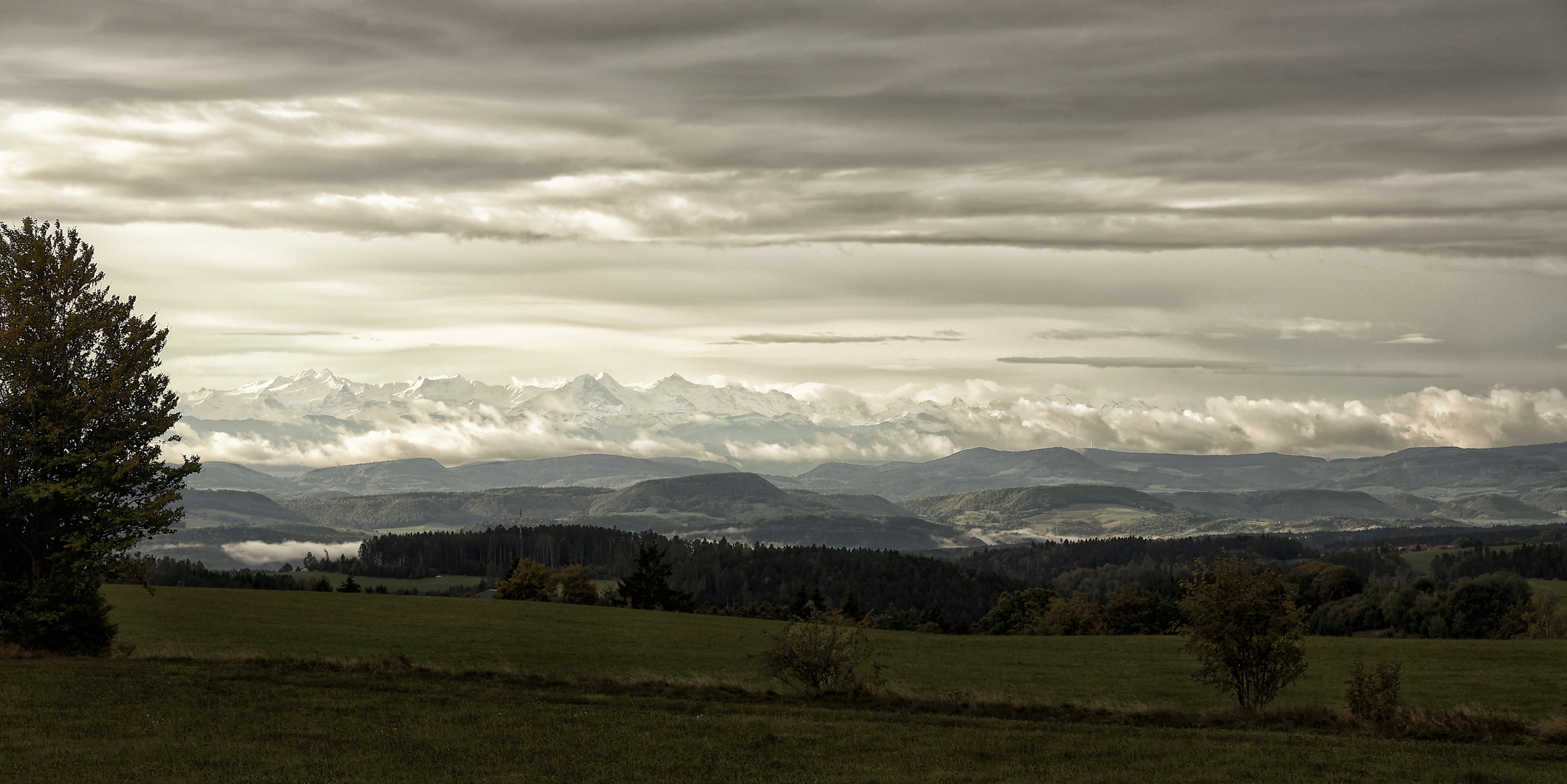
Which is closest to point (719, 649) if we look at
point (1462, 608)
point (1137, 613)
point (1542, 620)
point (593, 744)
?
point (593, 744)

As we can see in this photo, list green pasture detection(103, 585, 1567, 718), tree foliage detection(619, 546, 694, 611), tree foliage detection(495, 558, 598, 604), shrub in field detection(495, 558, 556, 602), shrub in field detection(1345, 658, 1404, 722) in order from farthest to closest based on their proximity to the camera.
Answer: shrub in field detection(495, 558, 556, 602) < tree foliage detection(495, 558, 598, 604) < tree foliage detection(619, 546, 694, 611) < green pasture detection(103, 585, 1567, 718) < shrub in field detection(1345, 658, 1404, 722)

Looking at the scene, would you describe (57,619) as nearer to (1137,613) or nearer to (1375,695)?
(1375,695)

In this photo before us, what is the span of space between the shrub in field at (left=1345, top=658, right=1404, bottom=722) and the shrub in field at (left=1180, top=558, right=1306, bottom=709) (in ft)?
11.8

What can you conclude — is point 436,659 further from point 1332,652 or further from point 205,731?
point 1332,652

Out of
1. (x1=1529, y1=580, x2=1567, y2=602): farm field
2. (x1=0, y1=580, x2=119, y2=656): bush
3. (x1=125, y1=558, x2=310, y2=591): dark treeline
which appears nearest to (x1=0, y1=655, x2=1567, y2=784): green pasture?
(x1=0, y1=580, x2=119, y2=656): bush

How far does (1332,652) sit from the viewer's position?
77938 millimetres

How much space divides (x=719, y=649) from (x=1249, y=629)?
43.7 metres

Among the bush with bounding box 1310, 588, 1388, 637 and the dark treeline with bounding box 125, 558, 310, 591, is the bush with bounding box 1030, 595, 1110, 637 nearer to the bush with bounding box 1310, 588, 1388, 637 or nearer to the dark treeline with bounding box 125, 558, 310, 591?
the bush with bounding box 1310, 588, 1388, 637

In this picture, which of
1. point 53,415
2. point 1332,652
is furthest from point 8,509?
point 1332,652

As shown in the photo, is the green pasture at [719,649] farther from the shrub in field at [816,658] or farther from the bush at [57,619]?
the shrub in field at [816,658]

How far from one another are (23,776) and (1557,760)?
36.0 meters

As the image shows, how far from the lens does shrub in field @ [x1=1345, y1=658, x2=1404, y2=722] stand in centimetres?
3362

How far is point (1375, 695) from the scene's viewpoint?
3400cm

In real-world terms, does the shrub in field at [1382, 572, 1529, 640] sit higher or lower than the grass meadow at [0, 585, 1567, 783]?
lower
